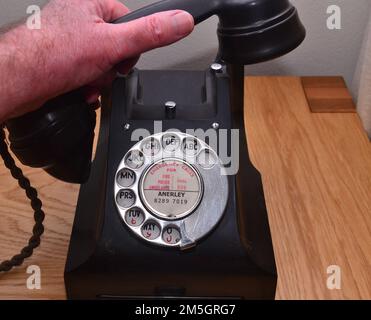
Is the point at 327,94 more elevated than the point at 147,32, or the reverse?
the point at 147,32

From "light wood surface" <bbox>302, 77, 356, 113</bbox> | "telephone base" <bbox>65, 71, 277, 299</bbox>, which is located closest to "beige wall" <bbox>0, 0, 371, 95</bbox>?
"light wood surface" <bbox>302, 77, 356, 113</bbox>

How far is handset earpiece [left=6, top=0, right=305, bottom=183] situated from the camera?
0.56 metres

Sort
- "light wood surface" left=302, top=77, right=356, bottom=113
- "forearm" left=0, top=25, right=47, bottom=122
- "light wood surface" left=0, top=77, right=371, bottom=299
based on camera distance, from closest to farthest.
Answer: "forearm" left=0, top=25, right=47, bottom=122
"light wood surface" left=0, top=77, right=371, bottom=299
"light wood surface" left=302, top=77, right=356, bottom=113

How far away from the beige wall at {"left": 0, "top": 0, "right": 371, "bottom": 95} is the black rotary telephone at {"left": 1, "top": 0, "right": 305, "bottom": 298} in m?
0.37

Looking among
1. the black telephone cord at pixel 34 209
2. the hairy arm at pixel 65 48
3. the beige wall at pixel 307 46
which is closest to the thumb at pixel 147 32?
the hairy arm at pixel 65 48

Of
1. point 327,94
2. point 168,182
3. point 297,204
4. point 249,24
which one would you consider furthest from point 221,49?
point 327,94

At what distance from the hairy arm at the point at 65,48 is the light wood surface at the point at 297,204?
215 millimetres

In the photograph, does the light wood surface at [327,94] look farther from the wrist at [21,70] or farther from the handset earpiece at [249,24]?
the wrist at [21,70]

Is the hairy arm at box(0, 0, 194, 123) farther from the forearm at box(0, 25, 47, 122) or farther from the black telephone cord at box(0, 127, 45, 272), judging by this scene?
the black telephone cord at box(0, 127, 45, 272)

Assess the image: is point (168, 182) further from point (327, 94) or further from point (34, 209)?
point (327, 94)

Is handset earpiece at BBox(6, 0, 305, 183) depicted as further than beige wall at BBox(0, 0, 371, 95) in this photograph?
No

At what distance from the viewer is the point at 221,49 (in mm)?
607

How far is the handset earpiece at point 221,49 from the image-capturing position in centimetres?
56

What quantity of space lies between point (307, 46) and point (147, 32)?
523 mm
